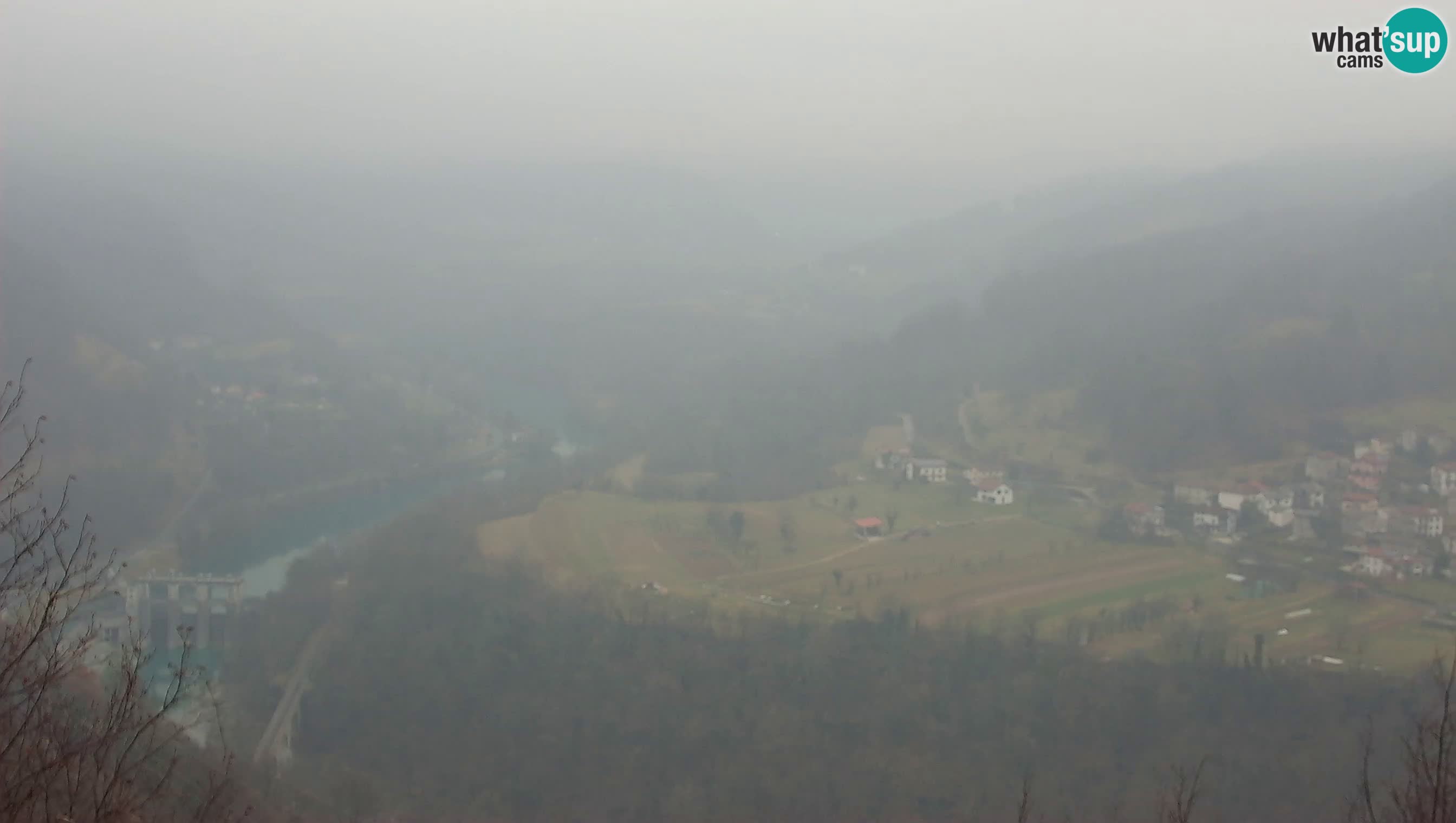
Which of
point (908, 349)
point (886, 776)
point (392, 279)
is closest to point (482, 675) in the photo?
point (886, 776)

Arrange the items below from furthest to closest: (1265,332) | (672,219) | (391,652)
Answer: (672,219), (1265,332), (391,652)

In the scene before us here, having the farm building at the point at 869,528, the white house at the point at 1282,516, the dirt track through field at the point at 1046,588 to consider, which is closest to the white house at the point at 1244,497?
the white house at the point at 1282,516

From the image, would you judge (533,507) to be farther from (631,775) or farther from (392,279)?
(392,279)

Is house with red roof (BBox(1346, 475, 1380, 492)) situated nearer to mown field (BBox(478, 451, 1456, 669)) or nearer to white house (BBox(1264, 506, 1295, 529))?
white house (BBox(1264, 506, 1295, 529))

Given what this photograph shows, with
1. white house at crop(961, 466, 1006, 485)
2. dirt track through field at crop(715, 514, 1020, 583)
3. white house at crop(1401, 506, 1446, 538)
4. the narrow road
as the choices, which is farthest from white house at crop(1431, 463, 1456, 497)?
the narrow road

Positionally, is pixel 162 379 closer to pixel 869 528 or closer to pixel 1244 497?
pixel 869 528
